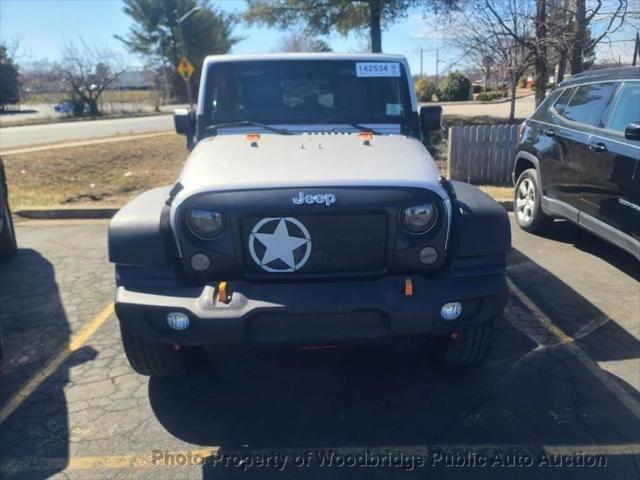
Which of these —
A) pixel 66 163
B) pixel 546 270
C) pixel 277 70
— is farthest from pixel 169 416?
pixel 66 163

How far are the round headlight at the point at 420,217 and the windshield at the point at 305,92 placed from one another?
1540 mm

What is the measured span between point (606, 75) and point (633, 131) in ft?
3.78

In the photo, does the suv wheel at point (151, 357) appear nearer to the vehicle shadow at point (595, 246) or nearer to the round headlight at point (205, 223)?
the round headlight at point (205, 223)

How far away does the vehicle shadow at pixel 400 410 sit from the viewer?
278 centimetres

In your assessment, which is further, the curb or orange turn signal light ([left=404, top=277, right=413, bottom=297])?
the curb

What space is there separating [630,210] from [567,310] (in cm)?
103

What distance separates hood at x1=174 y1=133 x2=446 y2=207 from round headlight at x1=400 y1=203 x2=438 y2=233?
0.11 meters

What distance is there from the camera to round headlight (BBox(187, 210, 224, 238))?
110 inches

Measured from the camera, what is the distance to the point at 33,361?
3865mm

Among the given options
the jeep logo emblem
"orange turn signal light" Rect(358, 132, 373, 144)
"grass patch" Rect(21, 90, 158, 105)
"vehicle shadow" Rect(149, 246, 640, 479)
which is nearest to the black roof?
"vehicle shadow" Rect(149, 246, 640, 479)

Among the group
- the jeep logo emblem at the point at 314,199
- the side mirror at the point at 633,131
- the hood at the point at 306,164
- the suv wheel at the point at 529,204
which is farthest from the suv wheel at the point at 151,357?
the suv wheel at the point at 529,204

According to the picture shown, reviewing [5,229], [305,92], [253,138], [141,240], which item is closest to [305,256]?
[141,240]

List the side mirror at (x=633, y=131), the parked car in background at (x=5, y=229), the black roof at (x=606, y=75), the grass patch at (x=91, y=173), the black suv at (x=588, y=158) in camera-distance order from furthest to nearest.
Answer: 1. the grass patch at (x=91, y=173)
2. the parked car in background at (x=5, y=229)
3. the black roof at (x=606, y=75)
4. the black suv at (x=588, y=158)
5. the side mirror at (x=633, y=131)

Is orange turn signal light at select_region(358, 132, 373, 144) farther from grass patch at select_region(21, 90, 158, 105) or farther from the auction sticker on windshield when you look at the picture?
grass patch at select_region(21, 90, 158, 105)
